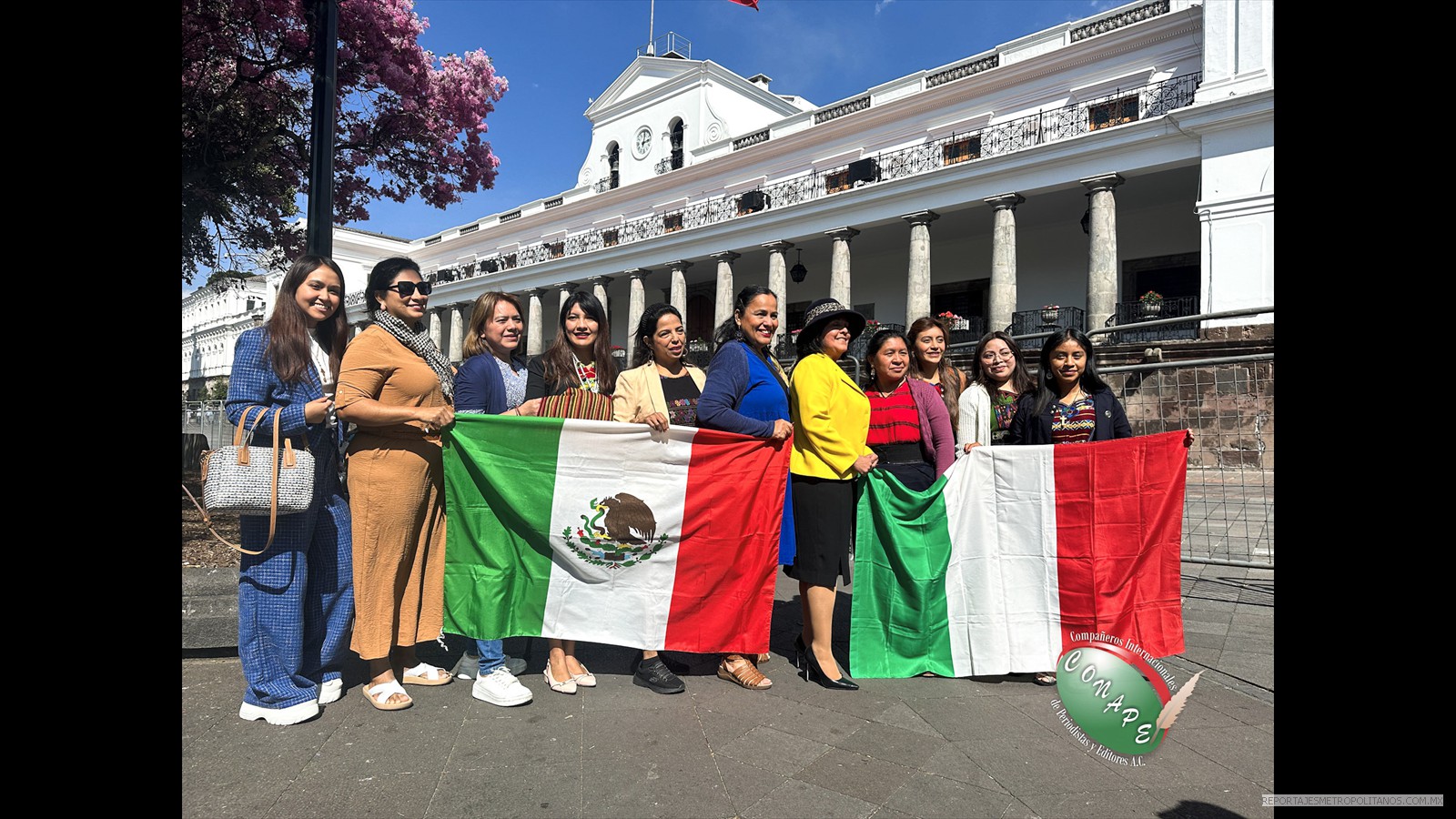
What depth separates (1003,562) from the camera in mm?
3711

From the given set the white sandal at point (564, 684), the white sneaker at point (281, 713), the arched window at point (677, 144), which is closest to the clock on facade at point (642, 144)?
the arched window at point (677, 144)

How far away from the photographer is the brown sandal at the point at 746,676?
10.9 ft

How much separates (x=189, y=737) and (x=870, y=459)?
10.3 ft

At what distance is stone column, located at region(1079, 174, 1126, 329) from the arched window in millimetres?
20798

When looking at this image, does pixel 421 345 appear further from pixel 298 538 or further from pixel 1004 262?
pixel 1004 262

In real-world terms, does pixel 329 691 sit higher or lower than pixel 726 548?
lower

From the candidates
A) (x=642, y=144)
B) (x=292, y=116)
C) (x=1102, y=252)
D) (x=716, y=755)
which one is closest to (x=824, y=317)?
(x=716, y=755)

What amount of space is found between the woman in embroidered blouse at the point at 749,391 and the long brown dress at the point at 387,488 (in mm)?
1364

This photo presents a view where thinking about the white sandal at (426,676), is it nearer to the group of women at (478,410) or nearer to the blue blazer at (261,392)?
the group of women at (478,410)

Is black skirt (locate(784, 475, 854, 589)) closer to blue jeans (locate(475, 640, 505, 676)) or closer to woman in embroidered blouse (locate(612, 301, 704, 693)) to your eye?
woman in embroidered blouse (locate(612, 301, 704, 693))

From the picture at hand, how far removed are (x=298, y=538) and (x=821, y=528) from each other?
243 centimetres
